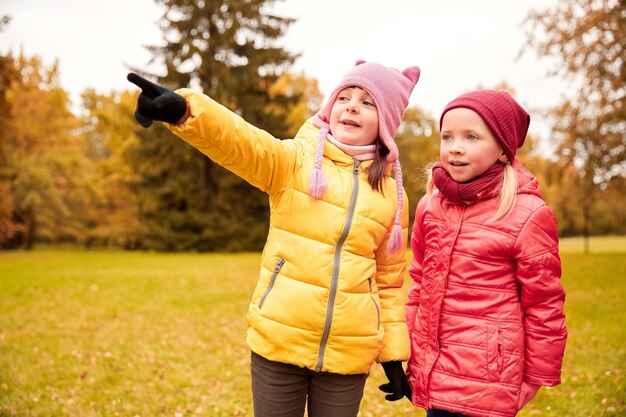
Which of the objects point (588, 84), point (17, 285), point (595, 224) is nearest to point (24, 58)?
point (17, 285)

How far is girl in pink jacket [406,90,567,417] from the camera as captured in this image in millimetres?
2049

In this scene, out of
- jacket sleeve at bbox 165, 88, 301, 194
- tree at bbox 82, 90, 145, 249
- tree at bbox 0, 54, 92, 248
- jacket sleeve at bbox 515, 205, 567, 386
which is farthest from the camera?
tree at bbox 82, 90, 145, 249

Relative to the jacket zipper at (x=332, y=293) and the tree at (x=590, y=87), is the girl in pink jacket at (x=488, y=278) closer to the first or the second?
the jacket zipper at (x=332, y=293)

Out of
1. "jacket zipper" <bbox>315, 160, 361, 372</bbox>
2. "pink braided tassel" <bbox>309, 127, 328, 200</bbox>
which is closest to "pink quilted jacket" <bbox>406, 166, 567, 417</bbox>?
"jacket zipper" <bbox>315, 160, 361, 372</bbox>

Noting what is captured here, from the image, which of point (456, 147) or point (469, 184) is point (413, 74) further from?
point (469, 184)

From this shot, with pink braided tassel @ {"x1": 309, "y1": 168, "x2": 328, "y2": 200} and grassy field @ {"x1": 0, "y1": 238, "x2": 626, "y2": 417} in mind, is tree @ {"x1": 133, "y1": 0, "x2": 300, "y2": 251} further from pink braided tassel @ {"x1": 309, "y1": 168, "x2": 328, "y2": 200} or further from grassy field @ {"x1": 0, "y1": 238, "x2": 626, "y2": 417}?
pink braided tassel @ {"x1": 309, "y1": 168, "x2": 328, "y2": 200}

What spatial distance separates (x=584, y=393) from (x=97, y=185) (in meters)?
30.1

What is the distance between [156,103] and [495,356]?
67.3 inches

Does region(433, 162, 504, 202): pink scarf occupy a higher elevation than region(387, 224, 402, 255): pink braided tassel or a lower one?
higher

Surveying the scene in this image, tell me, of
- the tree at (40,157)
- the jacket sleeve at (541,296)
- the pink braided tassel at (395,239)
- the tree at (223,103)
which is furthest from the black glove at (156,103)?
the tree at (40,157)

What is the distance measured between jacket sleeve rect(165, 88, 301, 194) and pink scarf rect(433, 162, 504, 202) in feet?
2.27

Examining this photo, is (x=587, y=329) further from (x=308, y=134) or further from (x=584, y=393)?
(x=308, y=134)

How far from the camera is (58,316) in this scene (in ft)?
26.0

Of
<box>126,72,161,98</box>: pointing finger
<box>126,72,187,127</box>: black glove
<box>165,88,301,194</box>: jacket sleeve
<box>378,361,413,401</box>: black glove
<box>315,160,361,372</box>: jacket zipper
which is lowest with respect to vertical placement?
<box>378,361,413,401</box>: black glove
